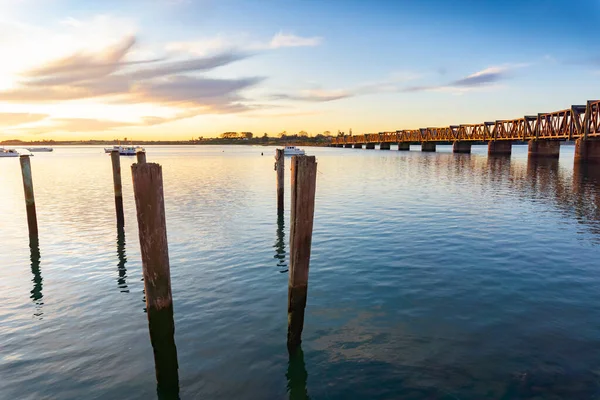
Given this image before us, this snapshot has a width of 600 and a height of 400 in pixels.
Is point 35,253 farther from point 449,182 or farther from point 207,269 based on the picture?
point 449,182

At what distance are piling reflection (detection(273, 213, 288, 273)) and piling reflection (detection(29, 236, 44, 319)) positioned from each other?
25.9 ft

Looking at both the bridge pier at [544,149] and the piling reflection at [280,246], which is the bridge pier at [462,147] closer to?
the bridge pier at [544,149]

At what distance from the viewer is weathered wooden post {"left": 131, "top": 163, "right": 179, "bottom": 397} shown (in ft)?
23.0

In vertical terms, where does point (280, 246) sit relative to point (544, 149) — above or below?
below

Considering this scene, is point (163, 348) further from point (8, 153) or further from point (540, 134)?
point (8, 153)

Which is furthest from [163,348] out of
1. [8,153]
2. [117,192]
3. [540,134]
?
[8,153]

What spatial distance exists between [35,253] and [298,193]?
15.6 m

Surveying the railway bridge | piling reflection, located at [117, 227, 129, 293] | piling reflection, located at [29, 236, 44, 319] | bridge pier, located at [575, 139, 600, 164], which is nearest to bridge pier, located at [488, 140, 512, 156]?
the railway bridge

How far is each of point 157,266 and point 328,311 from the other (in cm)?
539

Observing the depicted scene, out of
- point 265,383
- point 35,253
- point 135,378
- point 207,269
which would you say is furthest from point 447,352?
point 35,253

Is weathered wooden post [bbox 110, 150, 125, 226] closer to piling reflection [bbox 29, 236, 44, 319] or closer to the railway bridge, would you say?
piling reflection [bbox 29, 236, 44, 319]

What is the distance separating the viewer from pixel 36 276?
14.6 m

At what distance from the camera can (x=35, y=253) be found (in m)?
17.7

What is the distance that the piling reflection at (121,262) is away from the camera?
522 inches
